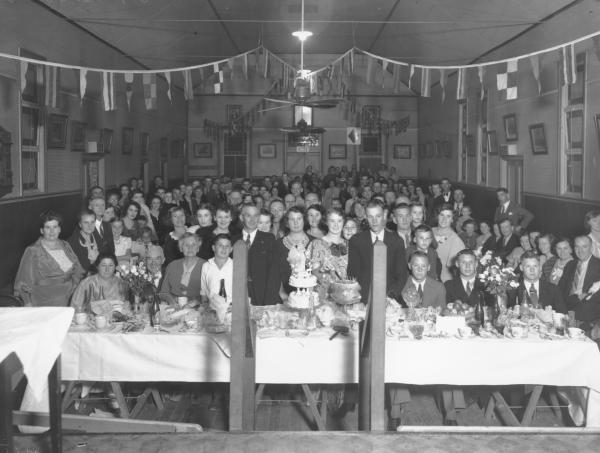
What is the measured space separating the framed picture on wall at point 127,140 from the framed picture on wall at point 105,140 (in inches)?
44.1

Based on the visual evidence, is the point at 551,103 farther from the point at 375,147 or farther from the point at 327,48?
the point at 375,147

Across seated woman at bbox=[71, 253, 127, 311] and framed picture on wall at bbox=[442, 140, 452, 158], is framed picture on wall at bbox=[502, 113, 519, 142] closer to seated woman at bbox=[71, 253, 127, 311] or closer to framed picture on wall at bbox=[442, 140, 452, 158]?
framed picture on wall at bbox=[442, 140, 452, 158]

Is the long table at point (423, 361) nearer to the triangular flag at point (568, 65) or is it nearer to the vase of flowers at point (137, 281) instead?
the vase of flowers at point (137, 281)

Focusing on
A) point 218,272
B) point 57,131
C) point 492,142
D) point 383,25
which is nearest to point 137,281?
point 218,272

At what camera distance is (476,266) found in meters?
6.25

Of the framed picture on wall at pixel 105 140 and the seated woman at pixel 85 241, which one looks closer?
the seated woman at pixel 85 241

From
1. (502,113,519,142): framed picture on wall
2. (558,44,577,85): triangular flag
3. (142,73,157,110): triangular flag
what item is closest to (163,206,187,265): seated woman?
(142,73,157,110): triangular flag

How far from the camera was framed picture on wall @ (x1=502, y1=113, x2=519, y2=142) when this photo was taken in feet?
47.3

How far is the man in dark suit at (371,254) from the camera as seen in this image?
6578mm

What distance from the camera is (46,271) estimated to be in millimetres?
7066

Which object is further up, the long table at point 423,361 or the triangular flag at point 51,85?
the triangular flag at point 51,85

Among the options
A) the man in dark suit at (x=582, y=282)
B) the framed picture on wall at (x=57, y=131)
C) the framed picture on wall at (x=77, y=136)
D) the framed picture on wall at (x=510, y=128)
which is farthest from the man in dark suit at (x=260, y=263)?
the framed picture on wall at (x=510, y=128)

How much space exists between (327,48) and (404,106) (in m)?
5.22

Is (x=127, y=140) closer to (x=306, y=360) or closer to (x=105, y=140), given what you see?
(x=105, y=140)
